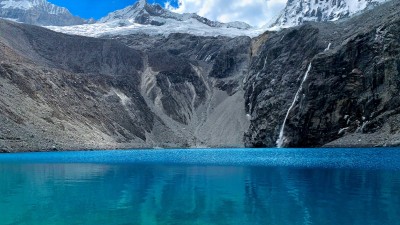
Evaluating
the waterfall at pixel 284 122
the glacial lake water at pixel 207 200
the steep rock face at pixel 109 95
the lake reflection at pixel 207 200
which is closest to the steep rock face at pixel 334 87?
the waterfall at pixel 284 122

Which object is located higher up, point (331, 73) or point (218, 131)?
point (331, 73)

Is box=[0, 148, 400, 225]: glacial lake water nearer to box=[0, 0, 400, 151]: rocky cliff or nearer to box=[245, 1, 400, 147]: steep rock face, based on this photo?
box=[245, 1, 400, 147]: steep rock face

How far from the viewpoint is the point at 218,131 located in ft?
453

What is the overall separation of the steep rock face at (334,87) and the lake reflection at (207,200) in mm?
54078

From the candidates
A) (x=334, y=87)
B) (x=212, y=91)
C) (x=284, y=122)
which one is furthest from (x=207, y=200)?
(x=212, y=91)

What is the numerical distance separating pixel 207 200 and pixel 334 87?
82.6 m

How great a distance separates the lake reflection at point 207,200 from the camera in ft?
60.1

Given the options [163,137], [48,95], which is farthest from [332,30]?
[48,95]

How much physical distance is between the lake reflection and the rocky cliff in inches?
2147

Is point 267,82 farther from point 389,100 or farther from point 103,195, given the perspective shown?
point 103,195

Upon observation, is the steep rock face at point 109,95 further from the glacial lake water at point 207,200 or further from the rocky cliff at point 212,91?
the glacial lake water at point 207,200

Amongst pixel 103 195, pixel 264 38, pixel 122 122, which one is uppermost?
pixel 264 38

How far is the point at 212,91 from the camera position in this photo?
169250mm

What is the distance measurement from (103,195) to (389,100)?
75.0 meters
